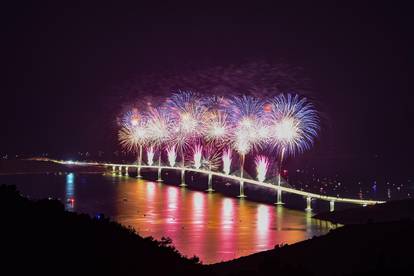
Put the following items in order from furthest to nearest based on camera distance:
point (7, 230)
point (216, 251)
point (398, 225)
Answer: point (216, 251)
point (398, 225)
point (7, 230)

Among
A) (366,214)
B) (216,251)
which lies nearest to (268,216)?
(366,214)

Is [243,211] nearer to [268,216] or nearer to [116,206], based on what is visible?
[268,216]

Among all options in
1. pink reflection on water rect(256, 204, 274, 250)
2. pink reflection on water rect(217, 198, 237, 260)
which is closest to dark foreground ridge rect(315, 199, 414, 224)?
pink reflection on water rect(256, 204, 274, 250)

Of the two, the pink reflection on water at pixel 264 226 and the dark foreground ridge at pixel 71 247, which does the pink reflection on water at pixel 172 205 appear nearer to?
the pink reflection on water at pixel 264 226

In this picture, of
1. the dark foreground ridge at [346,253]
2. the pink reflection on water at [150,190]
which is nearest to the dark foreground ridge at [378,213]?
the dark foreground ridge at [346,253]

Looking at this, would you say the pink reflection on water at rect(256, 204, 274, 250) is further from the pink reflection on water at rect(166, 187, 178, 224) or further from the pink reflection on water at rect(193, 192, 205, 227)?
the pink reflection on water at rect(166, 187, 178, 224)
